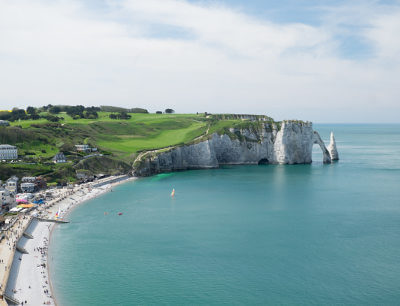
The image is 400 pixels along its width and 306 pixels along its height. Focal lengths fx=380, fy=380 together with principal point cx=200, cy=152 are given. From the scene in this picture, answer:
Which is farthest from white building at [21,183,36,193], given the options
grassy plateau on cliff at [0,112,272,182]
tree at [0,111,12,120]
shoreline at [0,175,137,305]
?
tree at [0,111,12,120]

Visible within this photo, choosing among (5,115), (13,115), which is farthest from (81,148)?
(5,115)

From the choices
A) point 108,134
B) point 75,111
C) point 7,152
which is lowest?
point 7,152

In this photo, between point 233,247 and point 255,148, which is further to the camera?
point 255,148

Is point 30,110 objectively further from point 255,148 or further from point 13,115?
point 255,148

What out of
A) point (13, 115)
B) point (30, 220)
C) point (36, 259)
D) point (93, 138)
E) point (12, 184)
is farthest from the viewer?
point (13, 115)

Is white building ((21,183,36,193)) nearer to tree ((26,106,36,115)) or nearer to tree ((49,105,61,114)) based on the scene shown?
tree ((26,106,36,115))

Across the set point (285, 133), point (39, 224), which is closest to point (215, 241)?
point (39, 224)

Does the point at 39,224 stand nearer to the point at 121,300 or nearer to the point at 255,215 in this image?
the point at 121,300
